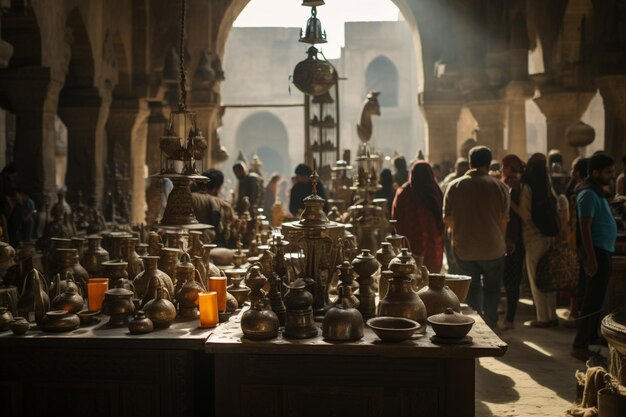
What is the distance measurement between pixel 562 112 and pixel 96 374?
8.80m

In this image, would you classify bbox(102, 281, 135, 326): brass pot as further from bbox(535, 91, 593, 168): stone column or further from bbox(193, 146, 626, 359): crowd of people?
bbox(535, 91, 593, 168): stone column

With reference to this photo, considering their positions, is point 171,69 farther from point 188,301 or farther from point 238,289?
point 188,301

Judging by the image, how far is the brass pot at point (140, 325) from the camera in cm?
350

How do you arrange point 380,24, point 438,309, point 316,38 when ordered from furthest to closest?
point 380,24 → point 316,38 → point 438,309

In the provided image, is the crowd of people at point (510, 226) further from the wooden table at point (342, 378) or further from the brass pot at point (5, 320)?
the brass pot at point (5, 320)

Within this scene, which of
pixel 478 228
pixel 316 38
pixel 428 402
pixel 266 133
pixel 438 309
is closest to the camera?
pixel 428 402

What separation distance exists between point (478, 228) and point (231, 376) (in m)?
2.96

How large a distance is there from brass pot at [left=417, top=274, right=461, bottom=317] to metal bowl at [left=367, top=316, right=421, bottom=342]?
1.16ft

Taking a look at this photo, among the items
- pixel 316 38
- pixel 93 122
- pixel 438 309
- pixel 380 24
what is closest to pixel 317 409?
pixel 438 309

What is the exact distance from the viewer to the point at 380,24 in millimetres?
30828

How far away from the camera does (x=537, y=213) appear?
6.35m

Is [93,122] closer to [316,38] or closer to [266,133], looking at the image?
[316,38]

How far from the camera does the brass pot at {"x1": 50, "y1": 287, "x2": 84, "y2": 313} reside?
368 centimetres

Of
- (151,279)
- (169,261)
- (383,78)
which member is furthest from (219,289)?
(383,78)
